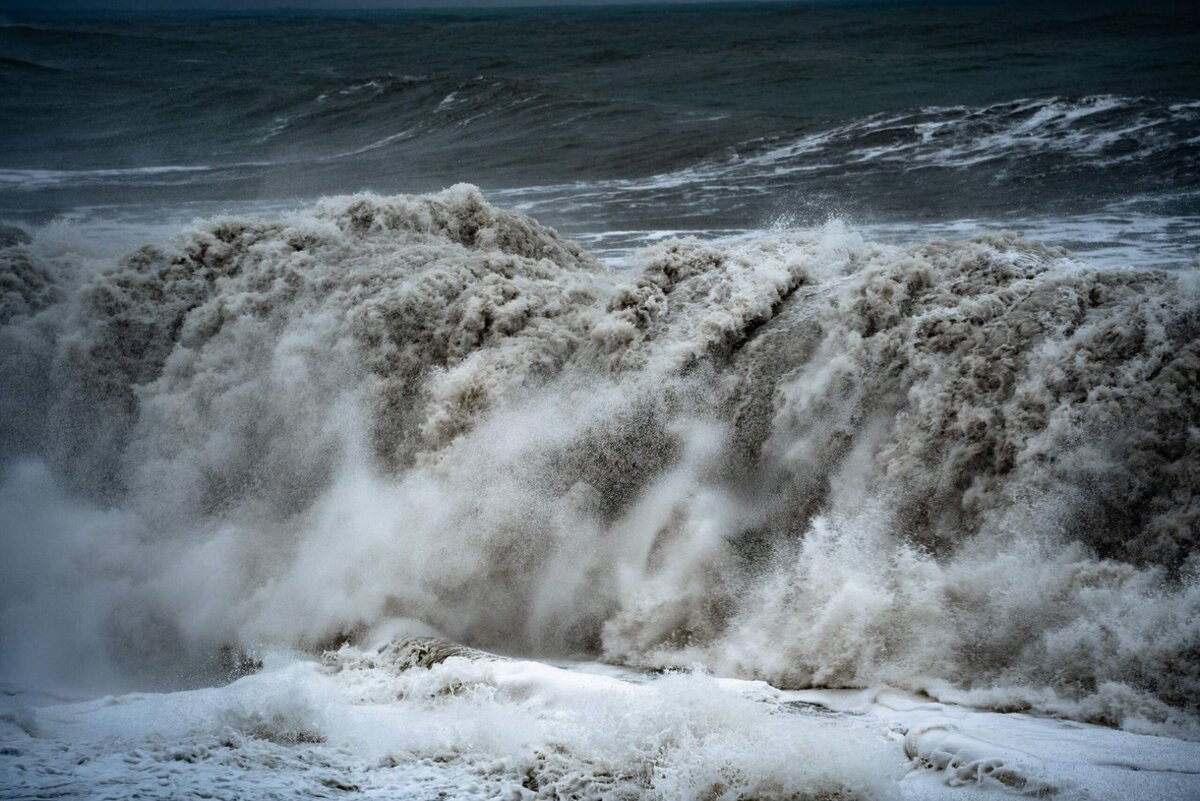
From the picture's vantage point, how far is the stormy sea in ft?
9.82

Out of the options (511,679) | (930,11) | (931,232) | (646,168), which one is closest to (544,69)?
(646,168)

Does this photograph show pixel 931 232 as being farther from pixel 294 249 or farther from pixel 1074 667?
pixel 1074 667

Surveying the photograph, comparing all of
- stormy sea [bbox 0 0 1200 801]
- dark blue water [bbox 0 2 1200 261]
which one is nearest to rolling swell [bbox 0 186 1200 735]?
stormy sea [bbox 0 0 1200 801]

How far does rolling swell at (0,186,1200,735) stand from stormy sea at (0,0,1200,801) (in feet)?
0.05

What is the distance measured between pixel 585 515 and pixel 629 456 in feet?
1.06

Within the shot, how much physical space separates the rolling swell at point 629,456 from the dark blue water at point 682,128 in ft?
19.6

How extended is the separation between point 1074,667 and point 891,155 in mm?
12266

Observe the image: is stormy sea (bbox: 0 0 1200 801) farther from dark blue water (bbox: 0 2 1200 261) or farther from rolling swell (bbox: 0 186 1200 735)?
dark blue water (bbox: 0 2 1200 261)

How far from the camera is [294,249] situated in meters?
5.76

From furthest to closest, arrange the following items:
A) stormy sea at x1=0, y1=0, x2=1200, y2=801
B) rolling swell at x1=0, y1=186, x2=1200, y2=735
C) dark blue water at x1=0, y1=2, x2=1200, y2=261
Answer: dark blue water at x1=0, y1=2, x2=1200, y2=261 < rolling swell at x1=0, y1=186, x2=1200, y2=735 < stormy sea at x1=0, y1=0, x2=1200, y2=801

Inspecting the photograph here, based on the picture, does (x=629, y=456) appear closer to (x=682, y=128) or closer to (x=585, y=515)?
(x=585, y=515)

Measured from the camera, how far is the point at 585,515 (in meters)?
4.30

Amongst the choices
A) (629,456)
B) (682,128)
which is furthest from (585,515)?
(682,128)

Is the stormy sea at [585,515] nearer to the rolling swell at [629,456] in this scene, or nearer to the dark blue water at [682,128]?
the rolling swell at [629,456]
